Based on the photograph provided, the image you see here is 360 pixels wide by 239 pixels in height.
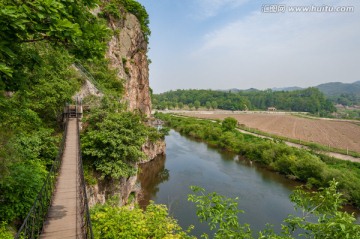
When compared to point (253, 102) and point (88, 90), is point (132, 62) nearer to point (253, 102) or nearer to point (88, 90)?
point (88, 90)

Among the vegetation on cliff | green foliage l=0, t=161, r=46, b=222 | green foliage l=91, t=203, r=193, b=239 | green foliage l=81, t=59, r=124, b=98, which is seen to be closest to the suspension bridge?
green foliage l=0, t=161, r=46, b=222

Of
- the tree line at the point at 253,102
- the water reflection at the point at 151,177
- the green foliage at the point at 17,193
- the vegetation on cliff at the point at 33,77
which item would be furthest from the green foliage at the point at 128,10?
the tree line at the point at 253,102

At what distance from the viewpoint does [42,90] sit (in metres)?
12.5

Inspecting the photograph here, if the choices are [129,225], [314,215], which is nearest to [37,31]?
[129,225]

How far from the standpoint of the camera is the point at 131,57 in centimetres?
3312

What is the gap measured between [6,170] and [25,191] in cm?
92

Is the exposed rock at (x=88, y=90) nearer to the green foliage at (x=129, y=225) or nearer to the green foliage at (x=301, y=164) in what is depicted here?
the green foliage at (x=129, y=225)

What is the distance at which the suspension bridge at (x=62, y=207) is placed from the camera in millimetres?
5383

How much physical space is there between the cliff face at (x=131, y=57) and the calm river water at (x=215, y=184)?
999 cm

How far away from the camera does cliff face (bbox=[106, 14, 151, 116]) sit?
92.6 ft

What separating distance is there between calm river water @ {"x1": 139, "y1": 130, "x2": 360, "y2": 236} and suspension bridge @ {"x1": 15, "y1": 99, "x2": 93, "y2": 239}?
10.0 meters

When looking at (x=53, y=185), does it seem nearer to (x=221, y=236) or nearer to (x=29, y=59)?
(x=29, y=59)

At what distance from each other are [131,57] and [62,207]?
29.5 metres

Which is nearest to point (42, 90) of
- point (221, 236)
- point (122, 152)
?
point (122, 152)
